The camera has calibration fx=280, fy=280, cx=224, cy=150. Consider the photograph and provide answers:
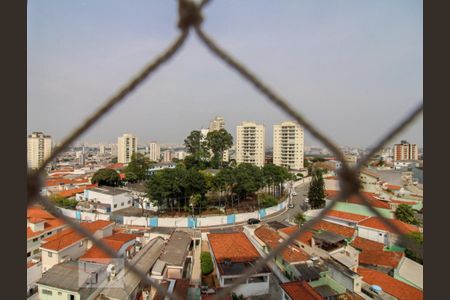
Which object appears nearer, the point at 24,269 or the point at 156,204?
the point at 24,269

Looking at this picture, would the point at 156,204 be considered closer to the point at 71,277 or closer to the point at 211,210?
the point at 211,210

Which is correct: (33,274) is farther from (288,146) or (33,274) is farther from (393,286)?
(288,146)

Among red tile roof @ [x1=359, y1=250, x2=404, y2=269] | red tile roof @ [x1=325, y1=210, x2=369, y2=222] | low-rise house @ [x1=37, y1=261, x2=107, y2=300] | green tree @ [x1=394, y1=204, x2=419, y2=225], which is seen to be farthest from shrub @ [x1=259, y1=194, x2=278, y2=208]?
low-rise house @ [x1=37, y1=261, x2=107, y2=300]

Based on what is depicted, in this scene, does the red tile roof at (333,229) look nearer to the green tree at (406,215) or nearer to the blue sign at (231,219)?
the green tree at (406,215)

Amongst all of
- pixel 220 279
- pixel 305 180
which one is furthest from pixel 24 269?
pixel 305 180

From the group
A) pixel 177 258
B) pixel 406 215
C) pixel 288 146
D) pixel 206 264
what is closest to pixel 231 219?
pixel 206 264

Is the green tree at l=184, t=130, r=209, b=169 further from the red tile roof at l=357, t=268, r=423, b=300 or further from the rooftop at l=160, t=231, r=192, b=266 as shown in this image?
the red tile roof at l=357, t=268, r=423, b=300
